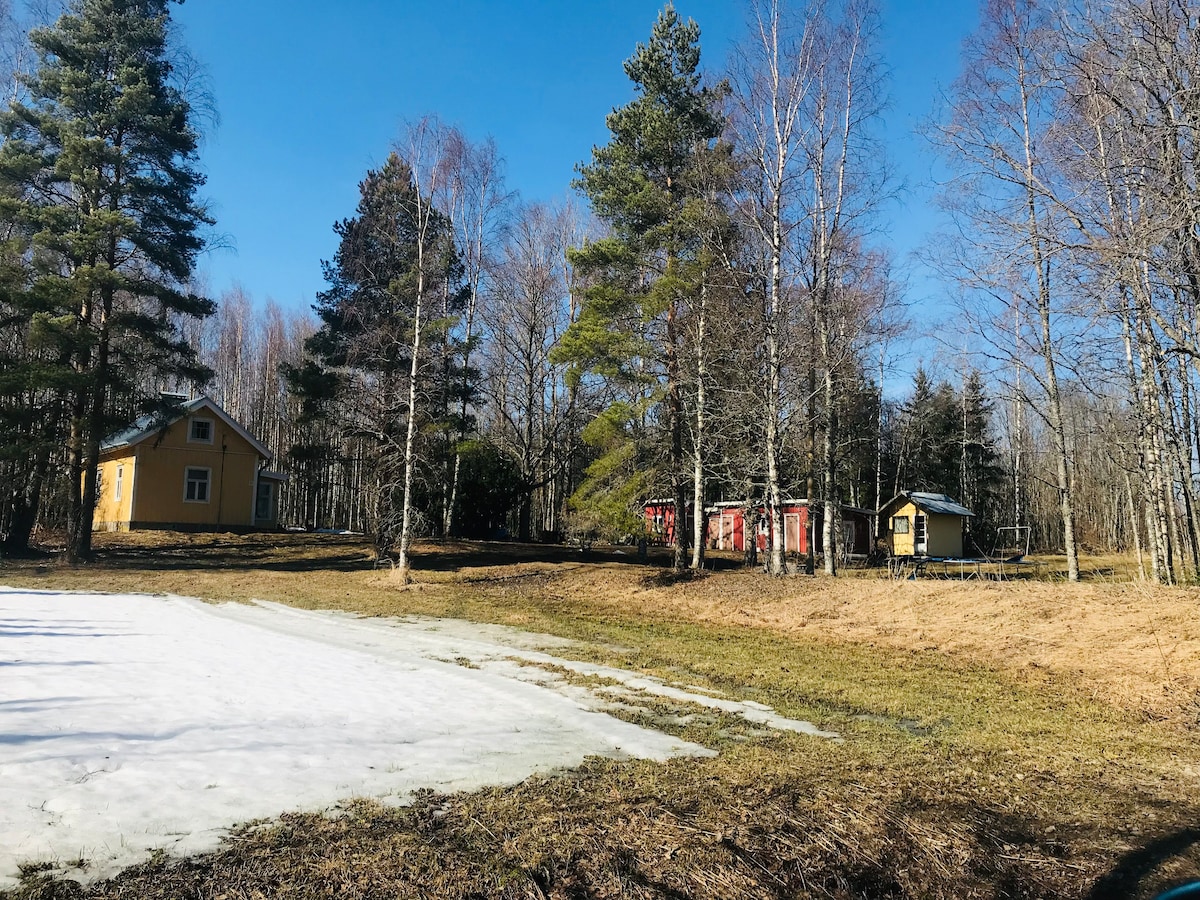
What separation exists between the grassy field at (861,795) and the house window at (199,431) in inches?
1000

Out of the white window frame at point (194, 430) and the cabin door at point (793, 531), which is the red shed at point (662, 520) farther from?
the white window frame at point (194, 430)

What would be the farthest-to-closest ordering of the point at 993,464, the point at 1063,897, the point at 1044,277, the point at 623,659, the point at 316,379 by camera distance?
the point at 993,464 → the point at 316,379 → the point at 1044,277 → the point at 623,659 → the point at 1063,897

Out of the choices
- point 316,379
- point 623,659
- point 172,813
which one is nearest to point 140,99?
point 316,379

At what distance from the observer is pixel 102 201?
70.8 feet

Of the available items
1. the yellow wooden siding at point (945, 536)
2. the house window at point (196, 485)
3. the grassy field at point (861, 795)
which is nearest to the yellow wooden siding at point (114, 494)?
the house window at point (196, 485)

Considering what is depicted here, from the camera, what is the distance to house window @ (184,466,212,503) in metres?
31.0

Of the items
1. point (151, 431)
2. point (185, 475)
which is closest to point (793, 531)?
point (185, 475)

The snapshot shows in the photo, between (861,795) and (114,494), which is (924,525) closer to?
(114,494)

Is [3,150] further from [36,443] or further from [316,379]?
[316,379]

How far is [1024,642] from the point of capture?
10.8m

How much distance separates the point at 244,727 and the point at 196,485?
29534 mm

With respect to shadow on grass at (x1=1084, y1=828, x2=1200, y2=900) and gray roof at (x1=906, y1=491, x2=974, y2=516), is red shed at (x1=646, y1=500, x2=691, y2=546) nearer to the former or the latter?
gray roof at (x1=906, y1=491, x2=974, y2=516)

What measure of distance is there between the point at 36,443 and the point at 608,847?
838 inches

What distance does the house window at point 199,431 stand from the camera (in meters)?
31.2
